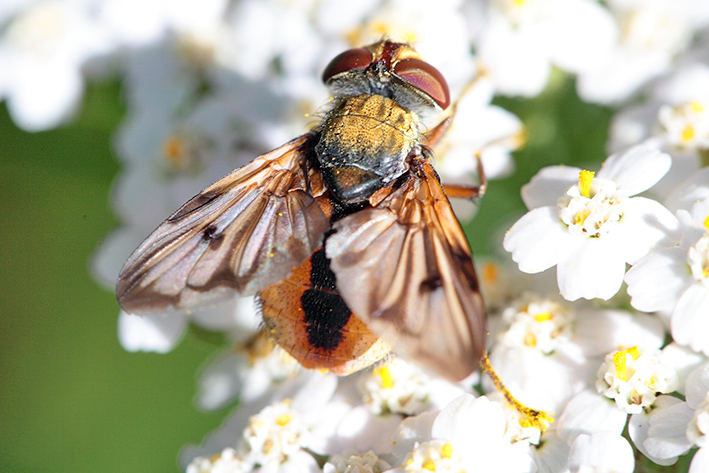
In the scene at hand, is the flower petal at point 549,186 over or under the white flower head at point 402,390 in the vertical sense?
over

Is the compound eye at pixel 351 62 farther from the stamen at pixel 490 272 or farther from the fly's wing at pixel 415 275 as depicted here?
the stamen at pixel 490 272

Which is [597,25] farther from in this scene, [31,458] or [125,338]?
[31,458]

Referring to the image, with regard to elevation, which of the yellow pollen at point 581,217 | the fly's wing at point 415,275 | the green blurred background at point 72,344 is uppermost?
the fly's wing at point 415,275

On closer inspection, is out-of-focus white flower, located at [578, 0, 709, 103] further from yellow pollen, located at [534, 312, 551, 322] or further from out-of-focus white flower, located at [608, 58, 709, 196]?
yellow pollen, located at [534, 312, 551, 322]

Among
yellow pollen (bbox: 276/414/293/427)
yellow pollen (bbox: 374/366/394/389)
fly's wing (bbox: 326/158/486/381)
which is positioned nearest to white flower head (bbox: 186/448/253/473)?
yellow pollen (bbox: 276/414/293/427)

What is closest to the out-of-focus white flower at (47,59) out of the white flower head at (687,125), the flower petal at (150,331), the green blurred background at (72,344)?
the green blurred background at (72,344)

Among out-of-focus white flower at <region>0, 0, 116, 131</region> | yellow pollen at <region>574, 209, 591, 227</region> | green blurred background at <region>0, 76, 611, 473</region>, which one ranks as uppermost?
out-of-focus white flower at <region>0, 0, 116, 131</region>
